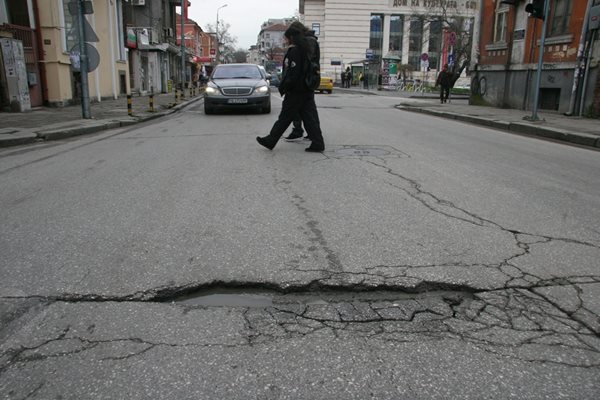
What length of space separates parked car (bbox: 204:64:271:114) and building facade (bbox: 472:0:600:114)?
8730mm

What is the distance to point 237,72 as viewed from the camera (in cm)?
1664

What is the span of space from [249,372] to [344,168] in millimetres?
5057

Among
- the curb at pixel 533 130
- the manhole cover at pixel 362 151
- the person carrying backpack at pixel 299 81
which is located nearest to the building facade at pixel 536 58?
the curb at pixel 533 130

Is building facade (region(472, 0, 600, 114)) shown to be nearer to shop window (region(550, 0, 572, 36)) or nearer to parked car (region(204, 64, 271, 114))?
shop window (region(550, 0, 572, 36))

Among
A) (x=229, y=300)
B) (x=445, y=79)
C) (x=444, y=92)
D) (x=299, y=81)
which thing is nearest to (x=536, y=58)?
(x=445, y=79)

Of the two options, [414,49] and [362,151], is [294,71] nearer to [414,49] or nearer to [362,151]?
[362,151]

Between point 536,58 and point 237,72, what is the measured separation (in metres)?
10.8

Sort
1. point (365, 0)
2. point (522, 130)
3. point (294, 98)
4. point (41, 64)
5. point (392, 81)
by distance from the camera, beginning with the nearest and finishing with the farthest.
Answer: point (294, 98), point (522, 130), point (41, 64), point (392, 81), point (365, 0)

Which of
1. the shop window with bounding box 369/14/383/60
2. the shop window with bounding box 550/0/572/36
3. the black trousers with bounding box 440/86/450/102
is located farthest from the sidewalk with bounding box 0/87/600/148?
the shop window with bounding box 369/14/383/60

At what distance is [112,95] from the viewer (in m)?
23.5

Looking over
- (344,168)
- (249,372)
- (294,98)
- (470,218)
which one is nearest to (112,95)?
(294,98)

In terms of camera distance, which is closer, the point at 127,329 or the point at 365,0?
the point at 127,329

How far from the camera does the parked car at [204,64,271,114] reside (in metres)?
15.5

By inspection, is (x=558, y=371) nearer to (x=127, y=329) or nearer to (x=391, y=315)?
(x=391, y=315)
